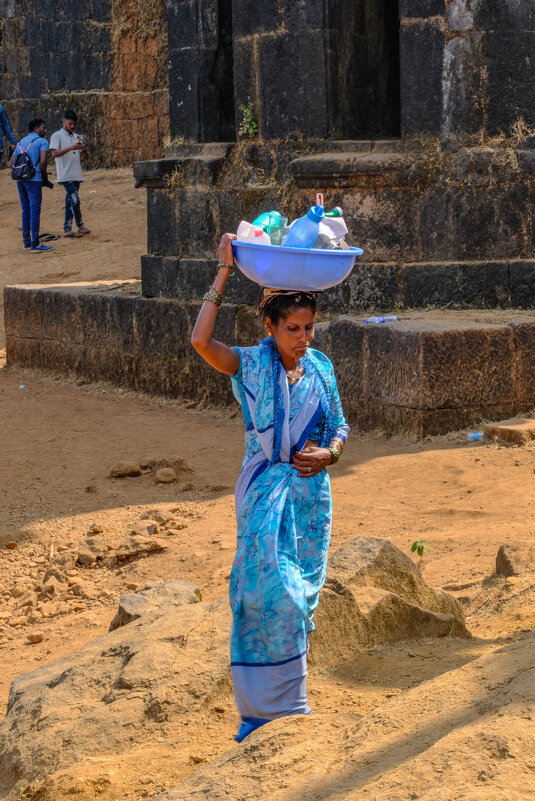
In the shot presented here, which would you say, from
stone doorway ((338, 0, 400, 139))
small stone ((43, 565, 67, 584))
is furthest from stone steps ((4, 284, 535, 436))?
small stone ((43, 565, 67, 584))

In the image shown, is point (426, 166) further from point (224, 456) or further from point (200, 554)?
point (200, 554)

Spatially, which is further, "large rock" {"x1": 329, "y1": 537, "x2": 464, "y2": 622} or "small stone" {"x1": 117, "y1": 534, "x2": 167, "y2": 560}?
"small stone" {"x1": 117, "y1": 534, "x2": 167, "y2": 560}

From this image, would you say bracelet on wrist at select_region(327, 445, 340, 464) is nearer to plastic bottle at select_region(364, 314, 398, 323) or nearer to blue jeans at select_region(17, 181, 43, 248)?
plastic bottle at select_region(364, 314, 398, 323)

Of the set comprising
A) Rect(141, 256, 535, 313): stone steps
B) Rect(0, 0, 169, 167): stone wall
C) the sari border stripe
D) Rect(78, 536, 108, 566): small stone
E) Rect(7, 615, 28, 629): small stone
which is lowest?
Rect(7, 615, 28, 629): small stone

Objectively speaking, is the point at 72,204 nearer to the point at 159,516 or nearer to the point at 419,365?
the point at 419,365

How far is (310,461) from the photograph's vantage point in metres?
3.34

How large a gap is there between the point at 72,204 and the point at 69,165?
1.65 feet

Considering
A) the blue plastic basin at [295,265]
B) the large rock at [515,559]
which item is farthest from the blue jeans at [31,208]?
the blue plastic basin at [295,265]

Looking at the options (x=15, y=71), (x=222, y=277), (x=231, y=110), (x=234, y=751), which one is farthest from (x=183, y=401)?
(x=15, y=71)

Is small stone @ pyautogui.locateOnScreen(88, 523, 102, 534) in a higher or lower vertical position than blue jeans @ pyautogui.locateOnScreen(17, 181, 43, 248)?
lower

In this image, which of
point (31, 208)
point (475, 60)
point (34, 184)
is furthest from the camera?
point (31, 208)

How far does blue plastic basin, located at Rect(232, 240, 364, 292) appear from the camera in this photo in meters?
3.38

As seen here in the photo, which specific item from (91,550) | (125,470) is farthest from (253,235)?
(125,470)

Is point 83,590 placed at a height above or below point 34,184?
below
